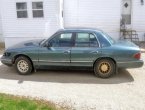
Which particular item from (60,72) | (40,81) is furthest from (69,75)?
(40,81)

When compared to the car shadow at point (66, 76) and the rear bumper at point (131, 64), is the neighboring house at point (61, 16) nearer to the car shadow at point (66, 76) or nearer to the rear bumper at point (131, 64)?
the car shadow at point (66, 76)

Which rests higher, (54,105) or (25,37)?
(25,37)

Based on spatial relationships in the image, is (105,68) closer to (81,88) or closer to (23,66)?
(81,88)

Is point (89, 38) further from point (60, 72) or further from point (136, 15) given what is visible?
point (136, 15)

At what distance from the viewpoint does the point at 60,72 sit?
332 inches

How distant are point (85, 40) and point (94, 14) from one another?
7.15m

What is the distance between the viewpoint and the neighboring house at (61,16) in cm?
1333

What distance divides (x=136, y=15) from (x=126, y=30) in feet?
3.57

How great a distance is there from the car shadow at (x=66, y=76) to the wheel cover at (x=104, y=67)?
264 millimetres

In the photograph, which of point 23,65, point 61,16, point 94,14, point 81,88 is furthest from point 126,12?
point 81,88

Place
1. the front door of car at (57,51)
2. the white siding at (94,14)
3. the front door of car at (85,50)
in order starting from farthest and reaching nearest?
the white siding at (94,14) < the front door of car at (57,51) < the front door of car at (85,50)

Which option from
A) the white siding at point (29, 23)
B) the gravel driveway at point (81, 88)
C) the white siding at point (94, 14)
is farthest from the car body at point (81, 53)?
the white siding at point (94, 14)

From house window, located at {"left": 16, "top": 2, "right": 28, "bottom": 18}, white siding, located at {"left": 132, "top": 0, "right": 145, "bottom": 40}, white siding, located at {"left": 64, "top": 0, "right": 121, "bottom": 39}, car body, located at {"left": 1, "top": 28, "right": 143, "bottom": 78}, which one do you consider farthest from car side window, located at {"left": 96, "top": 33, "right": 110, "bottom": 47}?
white siding, located at {"left": 132, "top": 0, "right": 145, "bottom": 40}


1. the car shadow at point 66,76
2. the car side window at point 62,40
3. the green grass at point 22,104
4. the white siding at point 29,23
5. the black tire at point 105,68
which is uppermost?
the white siding at point 29,23
